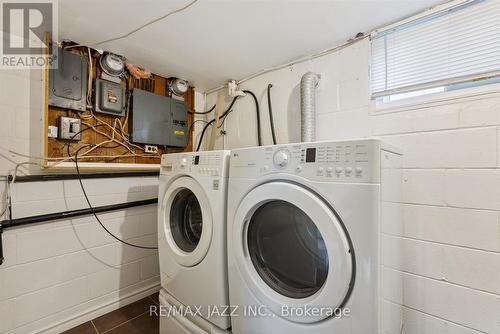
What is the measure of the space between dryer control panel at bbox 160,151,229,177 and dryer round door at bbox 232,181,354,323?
0.77ft

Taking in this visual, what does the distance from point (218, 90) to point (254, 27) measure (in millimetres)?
1013

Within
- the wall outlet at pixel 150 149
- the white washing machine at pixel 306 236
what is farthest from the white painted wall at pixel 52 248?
the white washing machine at pixel 306 236

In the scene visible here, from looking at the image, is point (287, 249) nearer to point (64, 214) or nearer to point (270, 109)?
point (270, 109)

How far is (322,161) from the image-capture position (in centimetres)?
80

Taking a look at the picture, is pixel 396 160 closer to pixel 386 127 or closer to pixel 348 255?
pixel 386 127

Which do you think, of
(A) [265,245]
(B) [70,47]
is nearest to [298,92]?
(A) [265,245]

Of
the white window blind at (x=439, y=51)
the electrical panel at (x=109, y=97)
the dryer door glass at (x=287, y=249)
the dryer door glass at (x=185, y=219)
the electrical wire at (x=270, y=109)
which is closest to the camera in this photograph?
the dryer door glass at (x=287, y=249)

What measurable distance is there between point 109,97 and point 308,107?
147 centimetres

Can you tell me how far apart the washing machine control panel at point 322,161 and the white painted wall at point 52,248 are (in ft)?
4.33

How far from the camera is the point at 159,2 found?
45.5 inches

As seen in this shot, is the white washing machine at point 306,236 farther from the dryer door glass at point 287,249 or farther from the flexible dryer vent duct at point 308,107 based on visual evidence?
the flexible dryer vent duct at point 308,107

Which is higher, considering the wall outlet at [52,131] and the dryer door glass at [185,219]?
the wall outlet at [52,131]

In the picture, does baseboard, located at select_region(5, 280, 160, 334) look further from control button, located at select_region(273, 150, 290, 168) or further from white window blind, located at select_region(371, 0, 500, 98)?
white window blind, located at select_region(371, 0, 500, 98)

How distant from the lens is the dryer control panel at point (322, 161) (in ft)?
2.33
